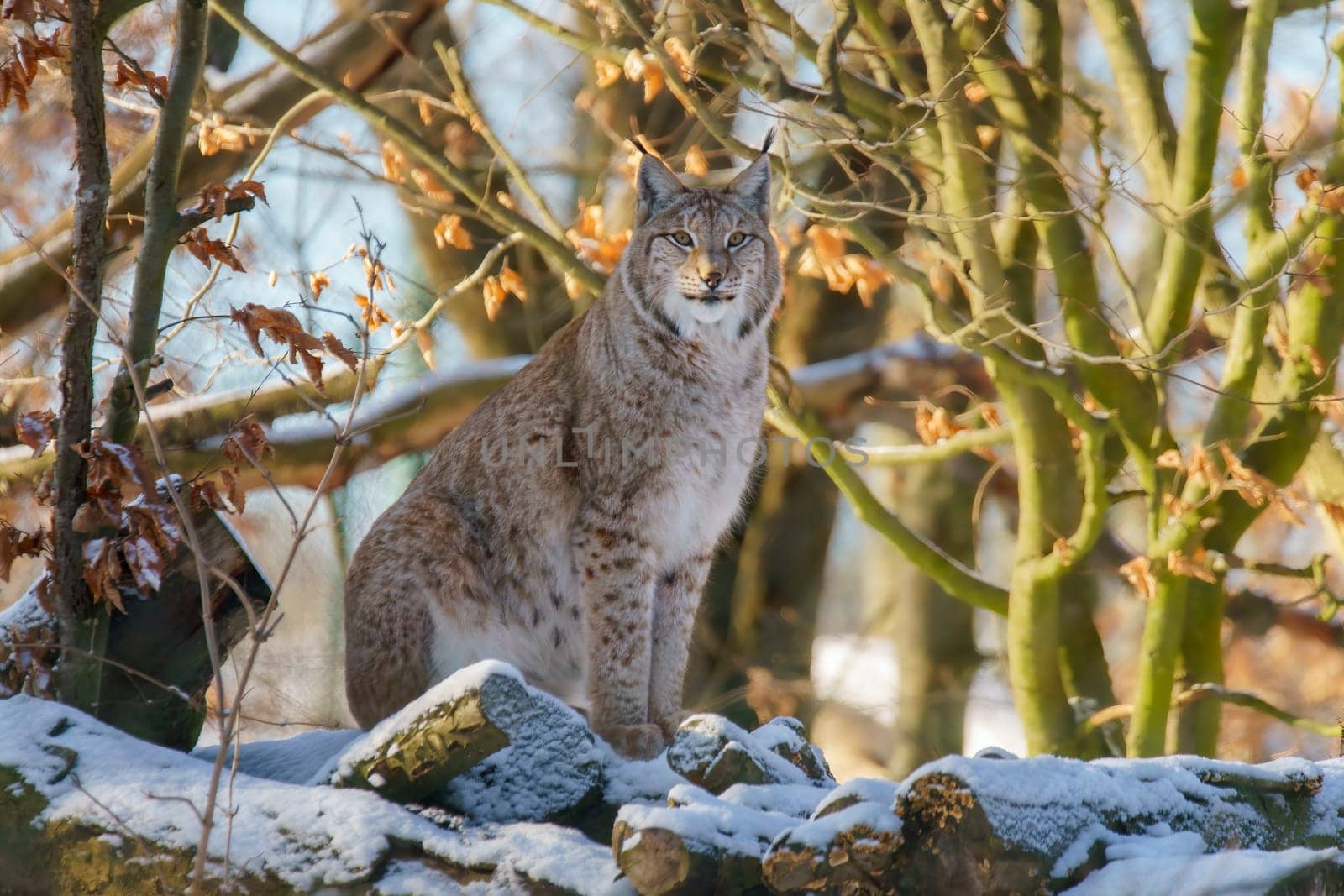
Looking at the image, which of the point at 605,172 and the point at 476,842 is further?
the point at 605,172

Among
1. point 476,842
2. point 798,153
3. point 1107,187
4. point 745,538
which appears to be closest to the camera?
point 476,842

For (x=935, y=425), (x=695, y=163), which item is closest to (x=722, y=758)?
(x=935, y=425)

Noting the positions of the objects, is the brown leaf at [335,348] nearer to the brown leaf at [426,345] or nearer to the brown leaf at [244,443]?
the brown leaf at [244,443]

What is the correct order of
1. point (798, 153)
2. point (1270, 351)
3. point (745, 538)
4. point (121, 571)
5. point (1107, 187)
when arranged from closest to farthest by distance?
point (121, 571) → point (1107, 187) → point (1270, 351) → point (798, 153) → point (745, 538)

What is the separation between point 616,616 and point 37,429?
218cm

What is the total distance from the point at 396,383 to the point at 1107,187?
524cm

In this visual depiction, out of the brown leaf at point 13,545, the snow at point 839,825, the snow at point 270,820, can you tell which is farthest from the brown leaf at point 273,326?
the snow at point 839,825

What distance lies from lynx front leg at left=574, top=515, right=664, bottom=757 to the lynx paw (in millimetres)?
73

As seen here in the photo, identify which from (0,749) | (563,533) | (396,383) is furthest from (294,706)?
(0,749)

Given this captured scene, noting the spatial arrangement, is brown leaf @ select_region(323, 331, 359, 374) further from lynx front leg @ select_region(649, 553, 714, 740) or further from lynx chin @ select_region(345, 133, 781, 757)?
lynx front leg @ select_region(649, 553, 714, 740)

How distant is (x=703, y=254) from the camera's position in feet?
18.2

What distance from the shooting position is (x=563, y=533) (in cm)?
547

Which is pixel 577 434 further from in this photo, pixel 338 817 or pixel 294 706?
pixel 294 706

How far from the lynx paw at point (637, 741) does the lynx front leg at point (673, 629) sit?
0.39 meters
